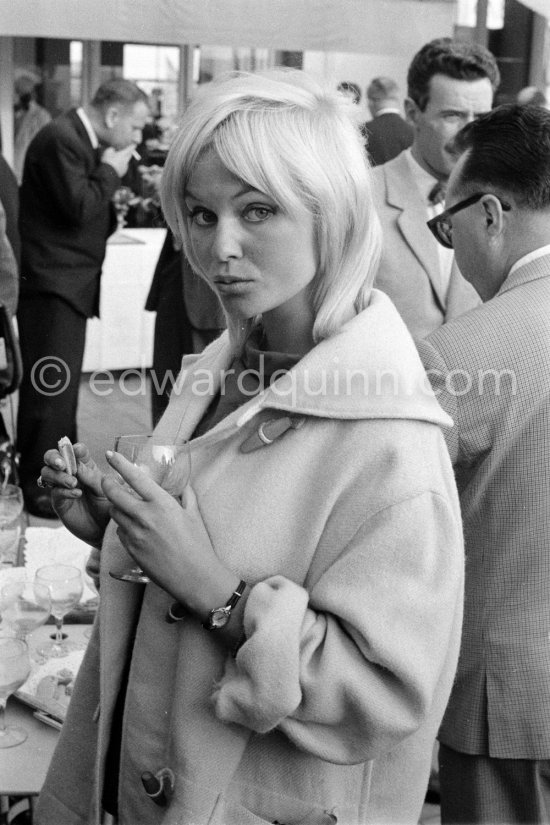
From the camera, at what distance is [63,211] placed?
5090mm

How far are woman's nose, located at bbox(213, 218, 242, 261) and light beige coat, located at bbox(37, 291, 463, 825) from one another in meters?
0.17

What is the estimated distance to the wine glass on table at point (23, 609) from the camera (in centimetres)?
212

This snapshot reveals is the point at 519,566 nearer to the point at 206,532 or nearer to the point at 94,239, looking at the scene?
the point at 206,532

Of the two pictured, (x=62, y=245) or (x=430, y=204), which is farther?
(x=62, y=245)

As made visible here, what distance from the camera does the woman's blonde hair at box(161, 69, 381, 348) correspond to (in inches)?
50.7

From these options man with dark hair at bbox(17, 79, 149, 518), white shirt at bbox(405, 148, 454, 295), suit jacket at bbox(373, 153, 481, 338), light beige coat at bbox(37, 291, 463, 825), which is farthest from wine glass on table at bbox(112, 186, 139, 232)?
light beige coat at bbox(37, 291, 463, 825)

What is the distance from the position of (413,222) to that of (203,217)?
1942 millimetres

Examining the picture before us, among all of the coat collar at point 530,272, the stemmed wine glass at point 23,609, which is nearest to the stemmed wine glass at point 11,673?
the stemmed wine glass at point 23,609

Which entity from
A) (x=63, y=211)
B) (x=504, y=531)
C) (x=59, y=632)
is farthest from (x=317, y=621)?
(x=63, y=211)

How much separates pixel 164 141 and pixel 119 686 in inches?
326

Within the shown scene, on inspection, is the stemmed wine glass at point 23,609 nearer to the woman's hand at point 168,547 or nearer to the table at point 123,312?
the woman's hand at point 168,547

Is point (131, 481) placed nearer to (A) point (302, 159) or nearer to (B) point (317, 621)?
(B) point (317, 621)

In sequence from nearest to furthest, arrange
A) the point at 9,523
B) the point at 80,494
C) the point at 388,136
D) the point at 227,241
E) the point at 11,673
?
the point at 227,241 → the point at 80,494 → the point at 11,673 → the point at 9,523 → the point at 388,136

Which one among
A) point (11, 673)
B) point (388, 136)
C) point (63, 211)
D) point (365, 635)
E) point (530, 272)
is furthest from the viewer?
point (388, 136)
